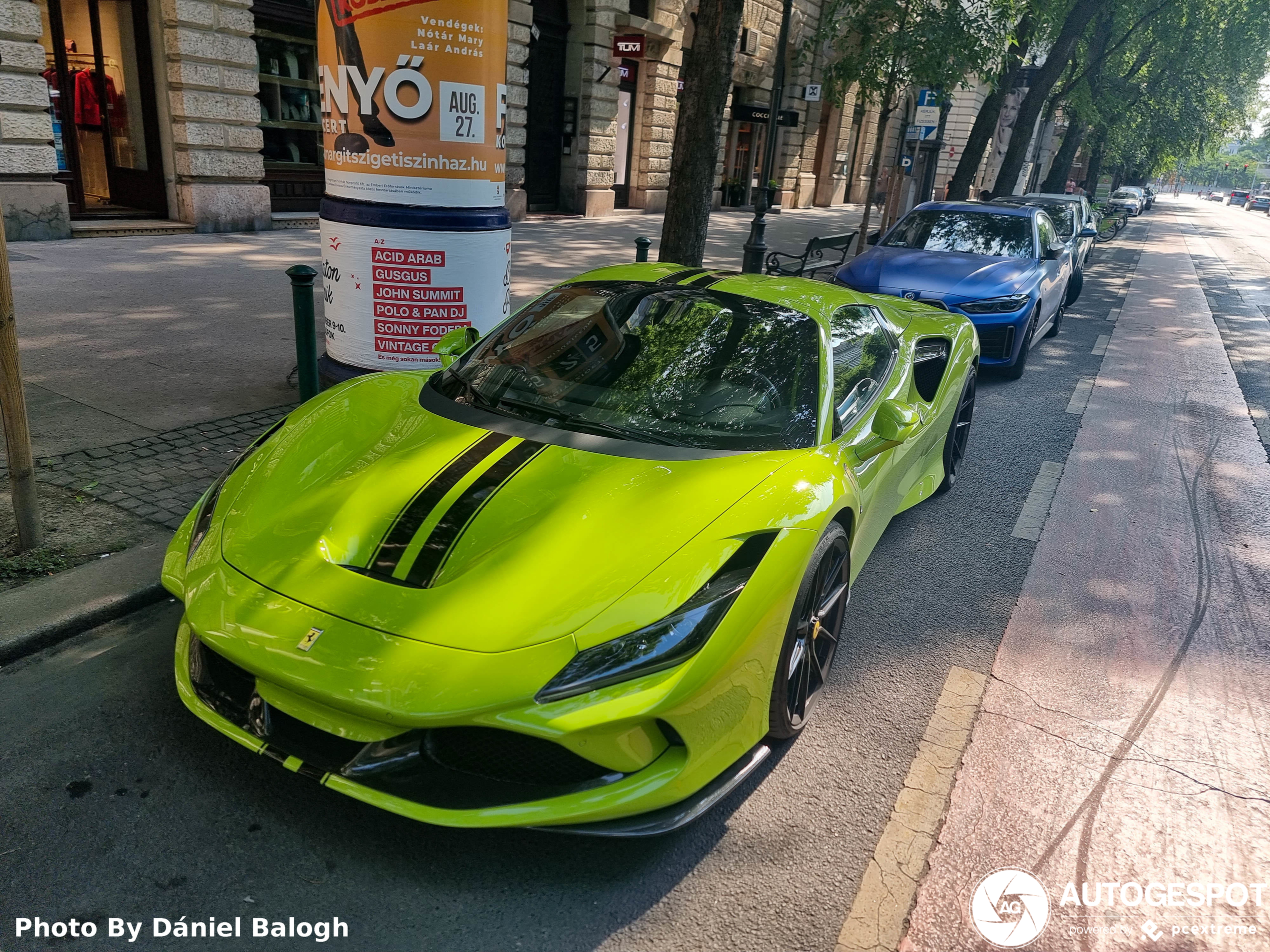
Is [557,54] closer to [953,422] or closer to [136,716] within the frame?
[953,422]

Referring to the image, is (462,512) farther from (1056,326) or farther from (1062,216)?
(1062,216)

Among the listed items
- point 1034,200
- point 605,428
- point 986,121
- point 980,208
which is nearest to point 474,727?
point 605,428

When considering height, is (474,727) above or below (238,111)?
below

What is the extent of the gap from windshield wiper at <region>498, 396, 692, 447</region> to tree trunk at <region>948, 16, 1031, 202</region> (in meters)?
17.2

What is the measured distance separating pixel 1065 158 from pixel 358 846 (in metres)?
34.3

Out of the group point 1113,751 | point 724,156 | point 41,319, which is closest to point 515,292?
point 41,319

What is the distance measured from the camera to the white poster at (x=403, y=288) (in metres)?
5.69

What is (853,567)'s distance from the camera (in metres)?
3.48

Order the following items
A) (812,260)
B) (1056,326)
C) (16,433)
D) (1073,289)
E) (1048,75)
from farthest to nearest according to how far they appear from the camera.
A: (1048,75)
(812,260)
(1073,289)
(1056,326)
(16,433)

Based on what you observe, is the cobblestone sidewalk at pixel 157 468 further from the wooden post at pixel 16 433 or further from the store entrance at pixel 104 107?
the store entrance at pixel 104 107

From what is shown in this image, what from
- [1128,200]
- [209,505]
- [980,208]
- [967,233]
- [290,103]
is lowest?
[209,505]

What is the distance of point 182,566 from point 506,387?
1309 mm

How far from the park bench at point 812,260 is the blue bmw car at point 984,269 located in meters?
2.10

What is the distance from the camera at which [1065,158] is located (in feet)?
101
